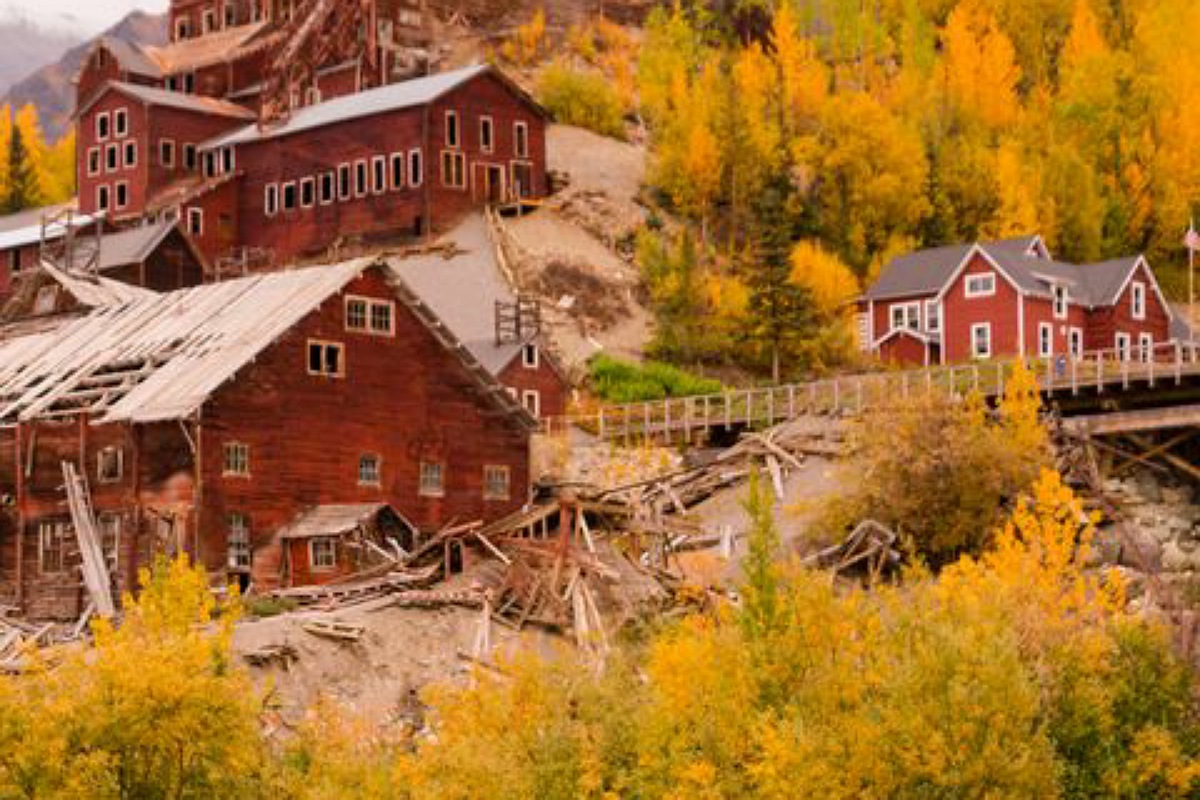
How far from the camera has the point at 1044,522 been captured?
49906 millimetres

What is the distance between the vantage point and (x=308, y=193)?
3780 inches

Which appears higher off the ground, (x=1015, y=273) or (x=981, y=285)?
(x=1015, y=273)

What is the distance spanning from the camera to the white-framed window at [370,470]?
58.1 m

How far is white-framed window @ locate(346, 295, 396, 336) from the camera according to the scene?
192ft

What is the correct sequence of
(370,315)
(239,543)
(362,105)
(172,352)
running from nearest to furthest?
(239,543) → (370,315) → (172,352) → (362,105)

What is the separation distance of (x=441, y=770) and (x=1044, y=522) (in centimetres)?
1990

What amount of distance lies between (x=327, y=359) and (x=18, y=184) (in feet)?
232

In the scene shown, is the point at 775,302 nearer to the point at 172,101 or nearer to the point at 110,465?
the point at 110,465

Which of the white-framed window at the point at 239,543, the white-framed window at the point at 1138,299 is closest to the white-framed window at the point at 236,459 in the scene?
the white-framed window at the point at 239,543

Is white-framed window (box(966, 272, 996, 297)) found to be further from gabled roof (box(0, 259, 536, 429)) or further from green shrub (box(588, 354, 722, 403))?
gabled roof (box(0, 259, 536, 429))

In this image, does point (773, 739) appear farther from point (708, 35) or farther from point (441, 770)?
point (708, 35)

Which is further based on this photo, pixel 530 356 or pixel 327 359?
pixel 530 356

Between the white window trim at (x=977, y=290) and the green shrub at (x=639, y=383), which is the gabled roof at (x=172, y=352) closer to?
the green shrub at (x=639, y=383)

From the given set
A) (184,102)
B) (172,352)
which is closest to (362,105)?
(184,102)
